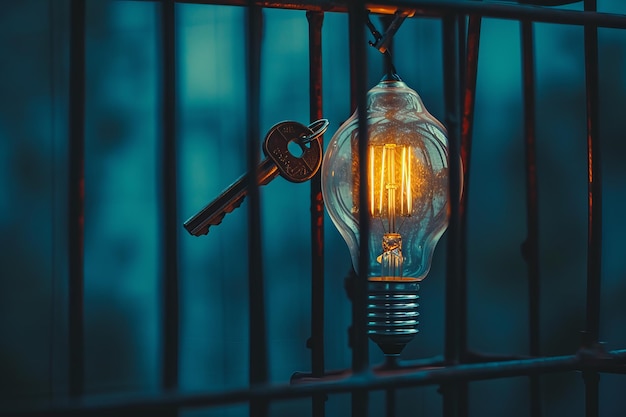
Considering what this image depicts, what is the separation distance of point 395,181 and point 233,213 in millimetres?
599

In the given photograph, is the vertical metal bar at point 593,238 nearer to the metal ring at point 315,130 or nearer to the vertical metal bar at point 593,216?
the vertical metal bar at point 593,216

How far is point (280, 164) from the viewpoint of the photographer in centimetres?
72

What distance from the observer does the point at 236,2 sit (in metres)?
0.69

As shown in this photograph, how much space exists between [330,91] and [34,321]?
0.61 meters

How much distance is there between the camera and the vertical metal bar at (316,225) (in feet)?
2.55

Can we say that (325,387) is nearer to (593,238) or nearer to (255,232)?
(255,232)

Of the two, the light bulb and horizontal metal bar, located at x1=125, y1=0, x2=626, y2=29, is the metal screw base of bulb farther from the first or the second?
horizontal metal bar, located at x1=125, y1=0, x2=626, y2=29

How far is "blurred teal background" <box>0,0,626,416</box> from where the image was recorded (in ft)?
4.11

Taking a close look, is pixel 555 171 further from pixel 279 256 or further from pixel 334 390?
pixel 334 390

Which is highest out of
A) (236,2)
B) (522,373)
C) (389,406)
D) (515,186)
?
(236,2)

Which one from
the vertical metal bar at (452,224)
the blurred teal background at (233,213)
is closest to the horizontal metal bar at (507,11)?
the vertical metal bar at (452,224)

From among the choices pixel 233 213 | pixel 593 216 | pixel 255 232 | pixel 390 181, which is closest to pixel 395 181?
pixel 390 181

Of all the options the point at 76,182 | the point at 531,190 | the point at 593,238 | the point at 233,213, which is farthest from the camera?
the point at 233,213

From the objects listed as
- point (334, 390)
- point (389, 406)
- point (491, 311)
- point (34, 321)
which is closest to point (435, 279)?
point (491, 311)
